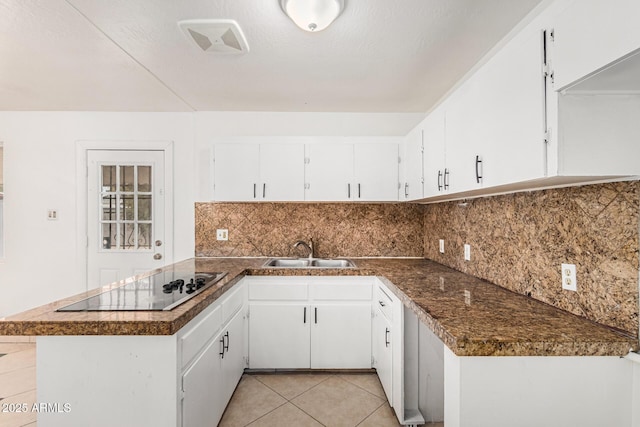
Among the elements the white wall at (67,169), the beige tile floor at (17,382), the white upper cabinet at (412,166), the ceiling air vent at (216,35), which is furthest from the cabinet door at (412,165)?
the beige tile floor at (17,382)

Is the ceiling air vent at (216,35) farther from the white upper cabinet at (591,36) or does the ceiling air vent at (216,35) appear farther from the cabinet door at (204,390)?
the cabinet door at (204,390)

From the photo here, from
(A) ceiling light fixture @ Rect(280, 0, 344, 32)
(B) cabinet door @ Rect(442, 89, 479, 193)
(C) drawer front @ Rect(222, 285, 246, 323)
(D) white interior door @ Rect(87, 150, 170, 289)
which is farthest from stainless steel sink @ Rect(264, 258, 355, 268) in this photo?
(A) ceiling light fixture @ Rect(280, 0, 344, 32)

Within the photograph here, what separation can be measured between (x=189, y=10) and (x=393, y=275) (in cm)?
205

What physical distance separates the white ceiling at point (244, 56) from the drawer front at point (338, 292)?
5.41 feet

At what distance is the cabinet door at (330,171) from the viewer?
2.72 m

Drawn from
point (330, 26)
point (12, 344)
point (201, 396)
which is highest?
point (330, 26)

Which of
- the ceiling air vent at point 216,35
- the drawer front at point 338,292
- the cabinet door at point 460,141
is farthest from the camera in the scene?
the drawer front at point 338,292

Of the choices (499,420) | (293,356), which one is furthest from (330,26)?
(293,356)

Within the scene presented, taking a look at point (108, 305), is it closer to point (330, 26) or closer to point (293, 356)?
point (293, 356)

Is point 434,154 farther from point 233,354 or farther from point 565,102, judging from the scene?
point 233,354

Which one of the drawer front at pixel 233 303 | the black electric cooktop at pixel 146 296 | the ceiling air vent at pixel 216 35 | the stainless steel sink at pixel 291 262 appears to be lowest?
the drawer front at pixel 233 303

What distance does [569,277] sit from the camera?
4.47 feet

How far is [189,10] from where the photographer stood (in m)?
1.56

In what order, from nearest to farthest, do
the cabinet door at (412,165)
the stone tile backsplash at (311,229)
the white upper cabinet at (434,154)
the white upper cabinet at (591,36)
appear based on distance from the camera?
the white upper cabinet at (591,36) → the white upper cabinet at (434,154) → the cabinet door at (412,165) → the stone tile backsplash at (311,229)
